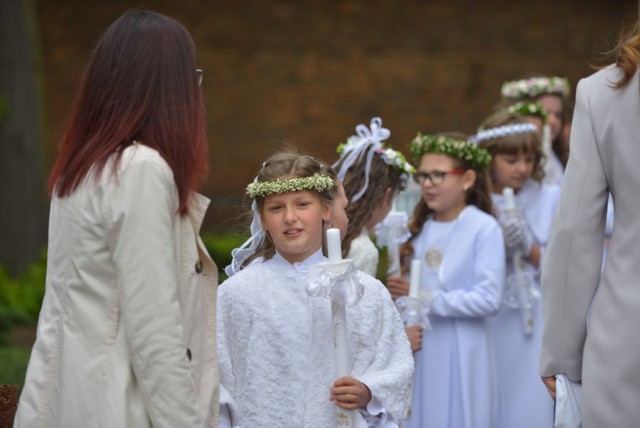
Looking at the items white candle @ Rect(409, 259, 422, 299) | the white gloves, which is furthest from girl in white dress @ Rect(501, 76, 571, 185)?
white candle @ Rect(409, 259, 422, 299)

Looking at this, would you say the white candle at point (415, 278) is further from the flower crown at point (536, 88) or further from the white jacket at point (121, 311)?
the flower crown at point (536, 88)

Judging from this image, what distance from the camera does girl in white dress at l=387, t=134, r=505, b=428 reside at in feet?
20.2

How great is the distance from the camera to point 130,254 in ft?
10.8

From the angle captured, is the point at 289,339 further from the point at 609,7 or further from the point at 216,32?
the point at 609,7

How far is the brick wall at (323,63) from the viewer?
12875 mm

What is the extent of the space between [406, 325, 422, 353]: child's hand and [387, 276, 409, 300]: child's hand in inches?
11.7

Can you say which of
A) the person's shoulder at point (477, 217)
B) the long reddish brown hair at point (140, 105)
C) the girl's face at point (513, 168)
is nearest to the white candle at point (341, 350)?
the long reddish brown hair at point (140, 105)

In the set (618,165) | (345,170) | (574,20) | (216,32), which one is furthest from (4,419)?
(574,20)

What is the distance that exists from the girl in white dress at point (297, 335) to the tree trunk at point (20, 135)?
8680 millimetres

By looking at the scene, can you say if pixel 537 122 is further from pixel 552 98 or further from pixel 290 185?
pixel 290 185

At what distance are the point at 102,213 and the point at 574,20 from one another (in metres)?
12.2

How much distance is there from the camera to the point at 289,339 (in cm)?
436

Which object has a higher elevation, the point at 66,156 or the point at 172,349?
the point at 66,156

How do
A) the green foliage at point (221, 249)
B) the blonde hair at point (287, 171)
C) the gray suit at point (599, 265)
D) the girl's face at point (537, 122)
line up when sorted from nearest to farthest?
the gray suit at point (599, 265), the blonde hair at point (287, 171), the girl's face at point (537, 122), the green foliage at point (221, 249)
